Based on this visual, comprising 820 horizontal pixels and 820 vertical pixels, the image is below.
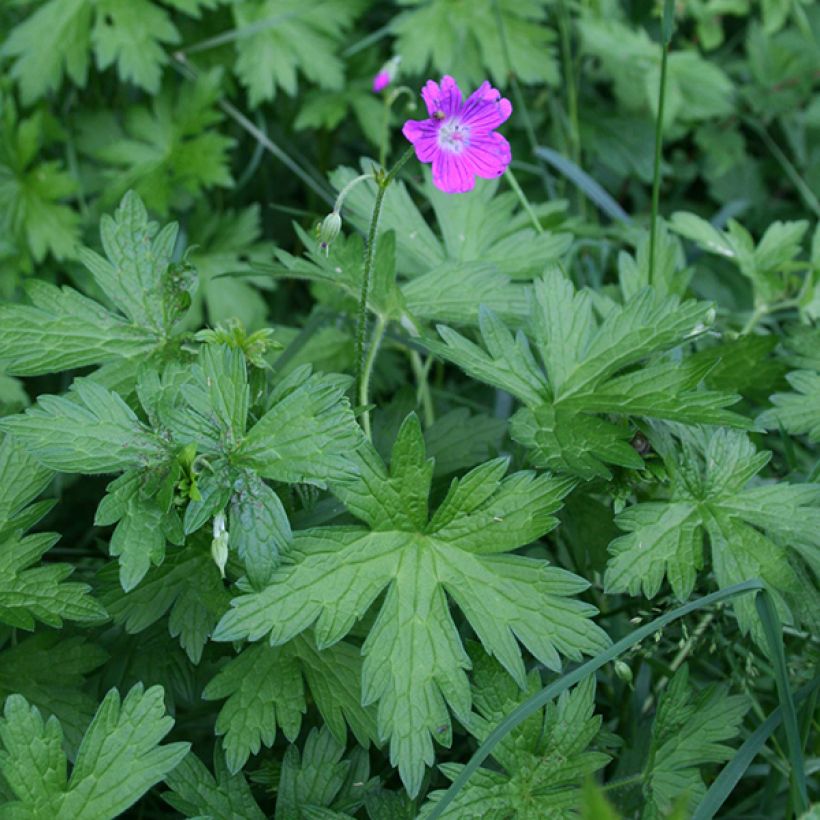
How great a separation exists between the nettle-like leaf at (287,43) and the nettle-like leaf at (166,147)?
0.36ft

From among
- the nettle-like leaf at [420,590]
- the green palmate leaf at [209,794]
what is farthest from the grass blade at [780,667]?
the green palmate leaf at [209,794]

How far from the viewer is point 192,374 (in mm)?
1400

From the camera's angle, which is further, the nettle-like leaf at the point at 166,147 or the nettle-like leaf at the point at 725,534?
the nettle-like leaf at the point at 166,147

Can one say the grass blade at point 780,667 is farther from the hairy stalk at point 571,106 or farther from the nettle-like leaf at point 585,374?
the hairy stalk at point 571,106

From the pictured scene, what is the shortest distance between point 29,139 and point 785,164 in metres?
2.17

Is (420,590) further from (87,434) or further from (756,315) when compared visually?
(756,315)

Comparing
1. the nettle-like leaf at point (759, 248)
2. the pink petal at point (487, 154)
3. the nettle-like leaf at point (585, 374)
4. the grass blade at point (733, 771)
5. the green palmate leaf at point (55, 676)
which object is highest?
the pink petal at point (487, 154)

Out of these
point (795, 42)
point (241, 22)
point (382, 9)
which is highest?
point (241, 22)

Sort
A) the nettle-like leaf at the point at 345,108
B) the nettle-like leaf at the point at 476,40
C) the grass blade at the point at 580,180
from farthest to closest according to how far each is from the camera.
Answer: the nettle-like leaf at the point at 345,108, the nettle-like leaf at the point at 476,40, the grass blade at the point at 580,180

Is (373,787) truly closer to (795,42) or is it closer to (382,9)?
(382,9)

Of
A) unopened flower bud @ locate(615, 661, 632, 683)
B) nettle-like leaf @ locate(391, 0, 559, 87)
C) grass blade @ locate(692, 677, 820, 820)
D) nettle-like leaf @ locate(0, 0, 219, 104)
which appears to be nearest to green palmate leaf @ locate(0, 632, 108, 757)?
unopened flower bud @ locate(615, 661, 632, 683)

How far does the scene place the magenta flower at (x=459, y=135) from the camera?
1.37 meters

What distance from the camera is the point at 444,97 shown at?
1380 mm

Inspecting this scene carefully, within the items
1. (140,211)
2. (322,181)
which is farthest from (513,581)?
(322,181)
